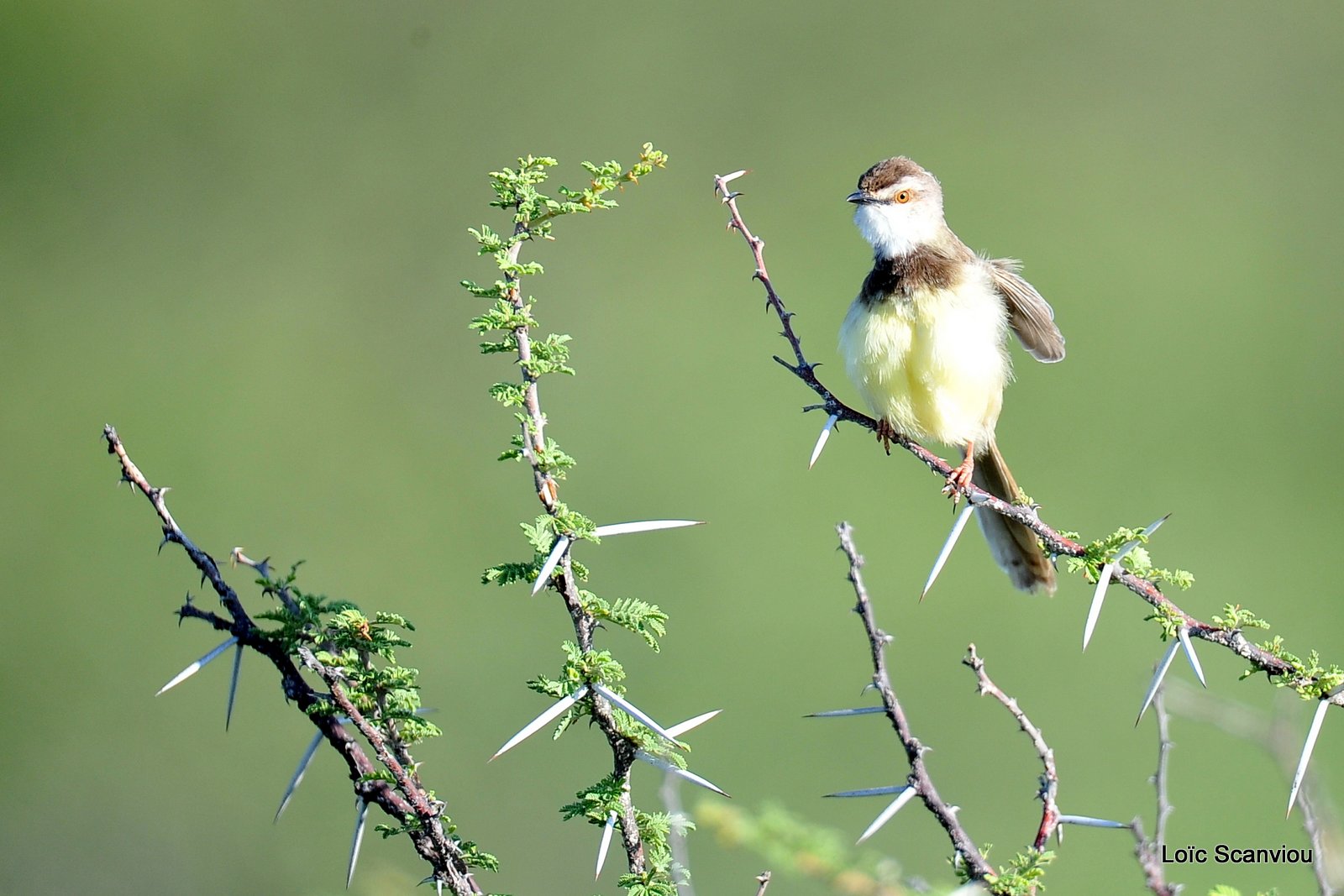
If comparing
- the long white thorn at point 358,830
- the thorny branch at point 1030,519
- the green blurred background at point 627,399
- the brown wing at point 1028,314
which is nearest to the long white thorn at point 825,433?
the thorny branch at point 1030,519

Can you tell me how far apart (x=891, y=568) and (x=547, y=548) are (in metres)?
10.1

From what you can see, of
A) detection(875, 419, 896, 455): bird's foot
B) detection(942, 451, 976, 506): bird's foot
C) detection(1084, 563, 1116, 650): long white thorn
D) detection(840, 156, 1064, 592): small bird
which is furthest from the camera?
detection(840, 156, 1064, 592): small bird

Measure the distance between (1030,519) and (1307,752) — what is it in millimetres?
881

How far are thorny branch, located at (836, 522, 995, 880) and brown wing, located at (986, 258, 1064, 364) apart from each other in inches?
112

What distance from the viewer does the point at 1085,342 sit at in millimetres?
14148

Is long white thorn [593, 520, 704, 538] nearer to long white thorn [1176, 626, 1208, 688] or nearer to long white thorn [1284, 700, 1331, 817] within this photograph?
long white thorn [1176, 626, 1208, 688]

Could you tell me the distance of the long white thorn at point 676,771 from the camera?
2176mm

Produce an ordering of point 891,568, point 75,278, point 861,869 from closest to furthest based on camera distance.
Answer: point 861,869 < point 891,568 < point 75,278

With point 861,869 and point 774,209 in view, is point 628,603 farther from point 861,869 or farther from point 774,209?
point 774,209

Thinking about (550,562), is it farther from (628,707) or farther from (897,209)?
(897,209)

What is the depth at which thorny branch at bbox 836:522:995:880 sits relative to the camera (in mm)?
2174

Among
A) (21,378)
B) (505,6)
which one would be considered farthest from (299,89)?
(21,378)

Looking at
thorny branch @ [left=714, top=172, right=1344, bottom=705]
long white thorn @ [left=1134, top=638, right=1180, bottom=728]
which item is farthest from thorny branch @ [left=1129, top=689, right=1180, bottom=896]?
thorny branch @ [left=714, top=172, right=1344, bottom=705]

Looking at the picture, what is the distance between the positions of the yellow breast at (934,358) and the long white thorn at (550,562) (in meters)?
2.81
